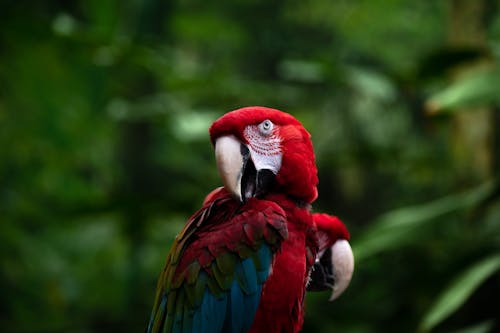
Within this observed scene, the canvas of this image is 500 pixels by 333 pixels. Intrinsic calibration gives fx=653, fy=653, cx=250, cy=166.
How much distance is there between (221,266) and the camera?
891 mm

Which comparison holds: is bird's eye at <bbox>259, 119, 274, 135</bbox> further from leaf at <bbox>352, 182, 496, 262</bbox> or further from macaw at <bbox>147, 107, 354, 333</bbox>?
leaf at <bbox>352, 182, 496, 262</bbox>

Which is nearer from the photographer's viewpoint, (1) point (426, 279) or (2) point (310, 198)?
(2) point (310, 198)

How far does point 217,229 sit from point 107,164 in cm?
232

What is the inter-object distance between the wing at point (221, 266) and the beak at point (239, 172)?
2cm

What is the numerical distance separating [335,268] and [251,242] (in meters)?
0.17

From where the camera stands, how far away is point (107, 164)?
314 cm

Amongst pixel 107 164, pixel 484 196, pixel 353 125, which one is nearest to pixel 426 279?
pixel 484 196

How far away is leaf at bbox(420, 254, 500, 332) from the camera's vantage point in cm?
135

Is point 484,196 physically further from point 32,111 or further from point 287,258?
point 32,111

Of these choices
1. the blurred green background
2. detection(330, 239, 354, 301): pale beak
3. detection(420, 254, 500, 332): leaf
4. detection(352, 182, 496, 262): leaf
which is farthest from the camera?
the blurred green background

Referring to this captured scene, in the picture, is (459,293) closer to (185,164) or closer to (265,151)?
(265,151)

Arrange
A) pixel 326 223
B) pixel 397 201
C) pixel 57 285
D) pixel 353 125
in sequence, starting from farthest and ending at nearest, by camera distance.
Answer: pixel 397 201 < pixel 353 125 < pixel 57 285 < pixel 326 223

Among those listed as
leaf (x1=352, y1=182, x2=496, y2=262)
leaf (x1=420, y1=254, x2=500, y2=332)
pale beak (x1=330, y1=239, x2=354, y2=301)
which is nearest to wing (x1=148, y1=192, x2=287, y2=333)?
pale beak (x1=330, y1=239, x2=354, y2=301)

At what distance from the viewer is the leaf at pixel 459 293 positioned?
1348mm
